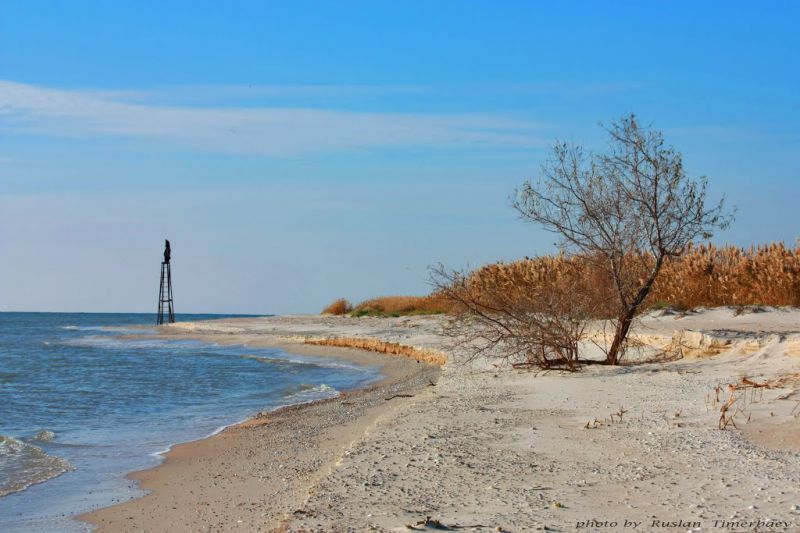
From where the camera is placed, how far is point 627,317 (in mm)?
13891

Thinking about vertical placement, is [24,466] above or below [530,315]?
below

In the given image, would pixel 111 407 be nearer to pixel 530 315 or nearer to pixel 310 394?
pixel 310 394

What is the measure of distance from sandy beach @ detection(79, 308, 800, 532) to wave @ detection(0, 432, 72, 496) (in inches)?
43.2

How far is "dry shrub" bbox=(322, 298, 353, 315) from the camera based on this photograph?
44.1m

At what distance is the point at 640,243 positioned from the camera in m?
13.8

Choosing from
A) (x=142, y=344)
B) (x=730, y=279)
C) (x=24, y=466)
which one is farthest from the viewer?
→ (x=142, y=344)

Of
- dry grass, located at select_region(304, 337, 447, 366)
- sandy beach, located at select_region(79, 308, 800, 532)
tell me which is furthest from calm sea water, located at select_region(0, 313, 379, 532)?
dry grass, located at select_region(304, 337, 447, 366)

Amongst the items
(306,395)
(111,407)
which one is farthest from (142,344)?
(111,407)

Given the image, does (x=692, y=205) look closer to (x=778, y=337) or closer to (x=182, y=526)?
(x=778, y=337)

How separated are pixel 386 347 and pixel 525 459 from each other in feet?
57.6

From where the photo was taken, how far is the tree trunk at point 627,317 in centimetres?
1368

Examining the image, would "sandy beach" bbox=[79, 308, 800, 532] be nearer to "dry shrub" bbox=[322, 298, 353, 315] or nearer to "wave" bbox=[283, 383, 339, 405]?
"wave" bbox=[283, 383, 339, 405]

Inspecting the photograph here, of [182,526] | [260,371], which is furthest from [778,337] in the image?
[260,371]

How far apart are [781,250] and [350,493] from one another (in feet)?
62.4
